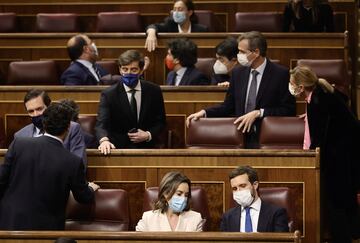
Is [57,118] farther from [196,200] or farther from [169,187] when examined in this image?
[196,200]

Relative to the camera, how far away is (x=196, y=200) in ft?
11.9

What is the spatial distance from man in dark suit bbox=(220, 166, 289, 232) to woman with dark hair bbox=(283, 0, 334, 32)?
2.16 metres

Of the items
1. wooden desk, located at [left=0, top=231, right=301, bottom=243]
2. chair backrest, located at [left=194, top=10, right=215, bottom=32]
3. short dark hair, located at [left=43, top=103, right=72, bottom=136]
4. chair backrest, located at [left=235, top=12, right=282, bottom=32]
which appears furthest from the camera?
chair backrest, located at [left=194, top=10, right=215, bottom=32]

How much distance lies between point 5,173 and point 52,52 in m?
2.16

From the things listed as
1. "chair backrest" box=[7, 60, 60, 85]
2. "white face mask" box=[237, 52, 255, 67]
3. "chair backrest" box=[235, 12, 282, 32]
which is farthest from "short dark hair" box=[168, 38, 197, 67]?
"chair backrest" box=[235, 12, 282, 32]

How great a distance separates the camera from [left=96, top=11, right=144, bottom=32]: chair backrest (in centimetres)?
580

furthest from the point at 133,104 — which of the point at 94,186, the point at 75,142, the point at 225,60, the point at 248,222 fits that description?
the point at 248,222

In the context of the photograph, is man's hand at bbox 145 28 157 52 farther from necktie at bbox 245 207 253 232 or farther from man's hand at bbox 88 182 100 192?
necktie at bbox 245 207 253 232

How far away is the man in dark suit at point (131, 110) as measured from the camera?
4137 millimetres

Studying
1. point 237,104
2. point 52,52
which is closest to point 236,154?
point 237,104

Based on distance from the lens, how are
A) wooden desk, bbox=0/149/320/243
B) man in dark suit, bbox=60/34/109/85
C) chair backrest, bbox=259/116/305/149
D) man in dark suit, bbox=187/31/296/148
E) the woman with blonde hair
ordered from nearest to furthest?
wooden desk, bbox=0/149/320/243
the woman with blonde hair
chair backrest, bbox=259/116/305/149
man in dark suit, bbox=187/31/296/148
man in dark suit, bbox=60/34/109/85

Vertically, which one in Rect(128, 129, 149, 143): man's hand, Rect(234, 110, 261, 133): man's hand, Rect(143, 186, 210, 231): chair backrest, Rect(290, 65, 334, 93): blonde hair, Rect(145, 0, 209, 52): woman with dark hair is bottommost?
Rect(143, 186, 210, 231): chair backrest

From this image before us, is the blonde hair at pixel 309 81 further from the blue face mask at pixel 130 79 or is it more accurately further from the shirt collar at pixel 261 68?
the blue face mask at pixel 130 79

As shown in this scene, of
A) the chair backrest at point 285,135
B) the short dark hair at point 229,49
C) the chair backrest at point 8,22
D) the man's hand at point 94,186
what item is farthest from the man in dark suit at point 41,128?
the chair backrest at point 8,22
